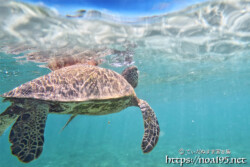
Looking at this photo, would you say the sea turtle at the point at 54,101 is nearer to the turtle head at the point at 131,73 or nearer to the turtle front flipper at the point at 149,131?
the turtle front flipper at the point at 149,131

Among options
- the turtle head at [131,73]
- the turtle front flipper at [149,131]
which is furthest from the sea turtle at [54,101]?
the turtle head at [131,73]

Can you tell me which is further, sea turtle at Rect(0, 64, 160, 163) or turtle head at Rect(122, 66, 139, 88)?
turtle head at Rect(122, 66, 139, 88)

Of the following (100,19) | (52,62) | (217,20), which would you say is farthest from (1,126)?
(217,20)

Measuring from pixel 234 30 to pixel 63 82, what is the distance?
10.9 m

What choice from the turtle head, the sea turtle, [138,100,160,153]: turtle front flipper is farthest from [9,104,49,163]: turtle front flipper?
the turtle head

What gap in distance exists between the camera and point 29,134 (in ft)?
14.3

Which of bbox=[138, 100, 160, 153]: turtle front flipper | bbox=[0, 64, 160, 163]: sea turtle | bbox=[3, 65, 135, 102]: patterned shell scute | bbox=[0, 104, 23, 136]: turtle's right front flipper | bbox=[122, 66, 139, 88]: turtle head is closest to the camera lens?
bbox=[0, 64, 160, 163]: sea turtle

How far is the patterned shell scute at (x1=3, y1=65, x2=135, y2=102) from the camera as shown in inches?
185

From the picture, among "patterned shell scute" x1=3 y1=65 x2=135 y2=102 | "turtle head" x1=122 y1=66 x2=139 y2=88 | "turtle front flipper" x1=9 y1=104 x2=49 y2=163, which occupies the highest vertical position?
"turtle head" x1=122 y1=66 x2=139 y2=88

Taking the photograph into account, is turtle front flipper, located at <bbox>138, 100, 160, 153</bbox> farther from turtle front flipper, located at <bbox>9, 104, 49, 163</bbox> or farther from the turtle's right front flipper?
the turtle's right front flipper

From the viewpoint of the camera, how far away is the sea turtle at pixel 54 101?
431 cm

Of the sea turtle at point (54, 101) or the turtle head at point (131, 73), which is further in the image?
the turtle head at point (131, 73)

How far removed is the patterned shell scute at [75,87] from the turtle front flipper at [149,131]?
1.03 meters

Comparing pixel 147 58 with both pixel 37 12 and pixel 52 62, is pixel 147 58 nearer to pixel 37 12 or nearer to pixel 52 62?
pixel 52 62
